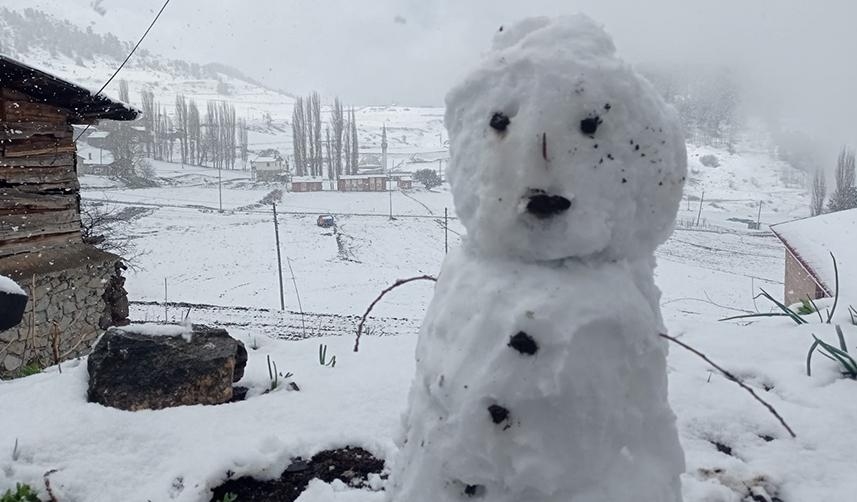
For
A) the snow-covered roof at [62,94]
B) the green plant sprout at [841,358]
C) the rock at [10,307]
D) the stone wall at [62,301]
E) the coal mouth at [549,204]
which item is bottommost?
the stone wall at [62,301]

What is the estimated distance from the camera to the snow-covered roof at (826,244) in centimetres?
854

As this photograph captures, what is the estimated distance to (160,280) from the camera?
2292 cm

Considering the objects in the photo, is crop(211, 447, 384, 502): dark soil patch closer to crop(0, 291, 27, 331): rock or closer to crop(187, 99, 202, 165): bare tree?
crop(0, 291, 27, 331): rock

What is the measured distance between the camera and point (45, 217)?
20.8 ft

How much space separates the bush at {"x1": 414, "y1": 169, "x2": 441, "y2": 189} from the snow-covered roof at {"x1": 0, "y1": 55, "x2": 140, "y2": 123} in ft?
157

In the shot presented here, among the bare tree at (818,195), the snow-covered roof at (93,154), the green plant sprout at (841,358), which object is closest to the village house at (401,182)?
the snow-covered roof at (93,154)

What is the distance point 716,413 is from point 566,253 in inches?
71.7

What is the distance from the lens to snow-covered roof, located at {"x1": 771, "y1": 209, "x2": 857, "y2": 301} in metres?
8.54

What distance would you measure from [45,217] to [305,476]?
5.92m

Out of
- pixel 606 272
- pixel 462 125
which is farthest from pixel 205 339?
pixel 606 272

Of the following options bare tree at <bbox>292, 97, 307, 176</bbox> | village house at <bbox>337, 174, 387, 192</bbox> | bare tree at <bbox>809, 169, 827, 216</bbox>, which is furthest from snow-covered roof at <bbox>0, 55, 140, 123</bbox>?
bare tree at <bbox>292, 97, 307, 176</bbox>

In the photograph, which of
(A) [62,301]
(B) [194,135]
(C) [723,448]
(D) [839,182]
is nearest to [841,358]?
(C) [723,448]

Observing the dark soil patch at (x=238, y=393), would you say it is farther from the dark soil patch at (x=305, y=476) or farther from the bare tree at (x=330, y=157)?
the bare tree at (x=330, y=157)

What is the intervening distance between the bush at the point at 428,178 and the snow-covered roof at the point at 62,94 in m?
47.8
